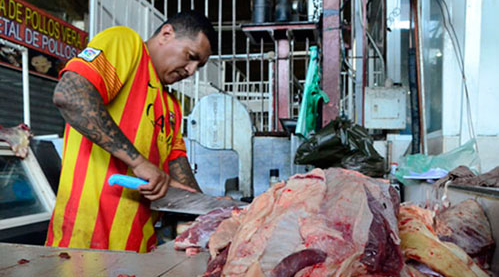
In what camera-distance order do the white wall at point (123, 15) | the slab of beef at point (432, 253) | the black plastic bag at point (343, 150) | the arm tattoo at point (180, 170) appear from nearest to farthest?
the slab of beef at point (432, 253)
the arm tattoo at point (180, 170)
the black plastic bag at point (343, 150)
the white wall at point (123, 15)

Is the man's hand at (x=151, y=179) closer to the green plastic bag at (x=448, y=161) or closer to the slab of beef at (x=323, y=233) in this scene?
the slab of beef at (x=323, y=233)

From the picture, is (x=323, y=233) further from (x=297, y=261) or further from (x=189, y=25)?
(x=189, y=25)

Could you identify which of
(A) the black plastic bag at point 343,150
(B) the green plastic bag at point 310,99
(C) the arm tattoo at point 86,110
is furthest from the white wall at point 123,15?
(C) the arm tattoo at point 86,110

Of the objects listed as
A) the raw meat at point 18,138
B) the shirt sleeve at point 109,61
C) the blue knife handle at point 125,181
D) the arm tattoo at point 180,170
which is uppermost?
the shirt sleeve at point 109,61

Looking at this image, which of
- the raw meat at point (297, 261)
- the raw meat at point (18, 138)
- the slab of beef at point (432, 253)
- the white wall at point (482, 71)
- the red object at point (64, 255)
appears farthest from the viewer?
the white wall at point (482, 71)

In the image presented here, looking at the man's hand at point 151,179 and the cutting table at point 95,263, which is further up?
the man's hand at point 151,179

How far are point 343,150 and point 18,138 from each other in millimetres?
2888

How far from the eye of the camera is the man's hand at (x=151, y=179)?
81.3 inches

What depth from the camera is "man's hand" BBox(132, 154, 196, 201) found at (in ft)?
6.77

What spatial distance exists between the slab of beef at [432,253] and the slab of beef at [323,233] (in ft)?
0.37

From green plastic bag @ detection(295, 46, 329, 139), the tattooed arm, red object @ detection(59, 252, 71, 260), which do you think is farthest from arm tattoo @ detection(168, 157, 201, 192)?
green plastic bag @ detection(295, 46, 329, 139)

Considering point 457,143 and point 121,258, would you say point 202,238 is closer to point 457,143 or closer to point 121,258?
point 121,258

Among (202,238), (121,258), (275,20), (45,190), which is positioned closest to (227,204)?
(202,238)

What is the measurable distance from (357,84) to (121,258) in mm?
4527
